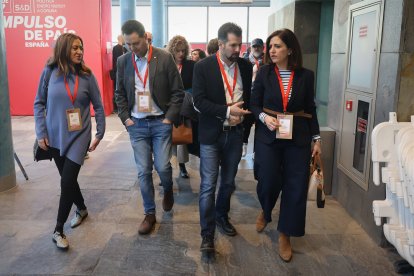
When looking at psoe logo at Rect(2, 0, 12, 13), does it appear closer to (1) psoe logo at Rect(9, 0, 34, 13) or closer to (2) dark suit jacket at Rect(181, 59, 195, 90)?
(1) psoe logo at Rect(9, 0, 34, 13)

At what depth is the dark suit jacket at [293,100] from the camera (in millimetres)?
3193

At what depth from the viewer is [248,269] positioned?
3223mm

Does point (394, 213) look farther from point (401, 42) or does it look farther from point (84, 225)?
point (84, 225)

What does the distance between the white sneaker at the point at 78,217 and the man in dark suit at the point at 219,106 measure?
132 centimetres

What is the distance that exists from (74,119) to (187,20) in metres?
17.6

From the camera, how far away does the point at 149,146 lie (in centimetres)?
382

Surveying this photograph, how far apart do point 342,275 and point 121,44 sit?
8.69m

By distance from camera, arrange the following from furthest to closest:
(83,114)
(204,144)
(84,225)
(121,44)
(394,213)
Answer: (121,44) → (84,225) → (83,114) → (204,144) → (394,213)

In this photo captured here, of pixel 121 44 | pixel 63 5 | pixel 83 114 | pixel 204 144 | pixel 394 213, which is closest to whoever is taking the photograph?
pixel 394 213

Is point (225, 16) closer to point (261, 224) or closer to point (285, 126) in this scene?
point (261, 224)

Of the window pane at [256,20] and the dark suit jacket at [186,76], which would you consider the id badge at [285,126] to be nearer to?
the dark suit jacket at [186,76]

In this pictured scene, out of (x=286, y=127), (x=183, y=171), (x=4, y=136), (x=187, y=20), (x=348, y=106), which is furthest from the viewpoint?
(x=187, y=20)

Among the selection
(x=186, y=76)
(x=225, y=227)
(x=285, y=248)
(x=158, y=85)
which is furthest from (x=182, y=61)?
Answer: (x=285, y=248)

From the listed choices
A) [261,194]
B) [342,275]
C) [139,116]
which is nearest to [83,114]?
[139,116]
